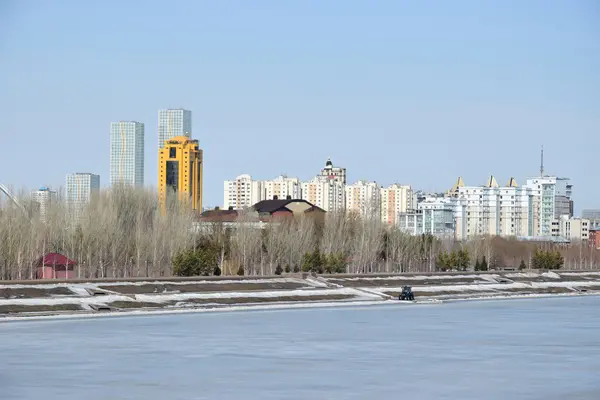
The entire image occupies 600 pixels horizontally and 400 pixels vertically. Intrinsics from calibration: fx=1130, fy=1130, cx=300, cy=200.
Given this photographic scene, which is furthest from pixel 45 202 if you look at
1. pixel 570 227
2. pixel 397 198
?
pixel 397 198

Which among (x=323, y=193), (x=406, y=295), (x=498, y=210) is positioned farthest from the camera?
(x=323, y=193)

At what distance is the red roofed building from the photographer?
172 feet

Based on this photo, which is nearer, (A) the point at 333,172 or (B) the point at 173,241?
(B) the point at 173,241

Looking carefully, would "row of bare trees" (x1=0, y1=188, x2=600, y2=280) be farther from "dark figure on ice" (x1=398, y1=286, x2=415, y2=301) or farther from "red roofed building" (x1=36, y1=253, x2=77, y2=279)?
"dark figure on ice" (x1=398, y1=286, x2=415, y2=301)

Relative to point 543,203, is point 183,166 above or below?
above

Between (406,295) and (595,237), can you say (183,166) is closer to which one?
(595,237)

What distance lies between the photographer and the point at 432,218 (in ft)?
495

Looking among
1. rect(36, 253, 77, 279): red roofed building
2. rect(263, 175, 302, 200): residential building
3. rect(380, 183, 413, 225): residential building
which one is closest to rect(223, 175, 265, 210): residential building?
rect(263, 175, 302, 200): residential building

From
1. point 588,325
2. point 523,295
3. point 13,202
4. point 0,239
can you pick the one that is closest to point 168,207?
point 13,202

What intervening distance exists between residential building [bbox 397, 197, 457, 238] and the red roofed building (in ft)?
323

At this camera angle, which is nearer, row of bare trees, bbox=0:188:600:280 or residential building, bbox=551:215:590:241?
row of bare trees, bbox=0:188:600:280

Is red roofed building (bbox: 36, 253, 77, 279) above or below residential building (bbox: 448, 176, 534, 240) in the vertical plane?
below

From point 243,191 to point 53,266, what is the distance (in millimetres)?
113594

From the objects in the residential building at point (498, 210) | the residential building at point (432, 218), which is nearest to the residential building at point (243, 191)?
the residential building at point (432, 218)
